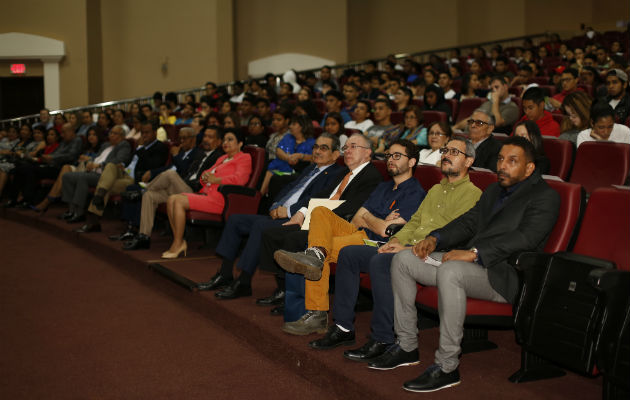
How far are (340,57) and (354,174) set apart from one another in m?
10.2

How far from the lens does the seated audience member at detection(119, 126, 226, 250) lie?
481cm

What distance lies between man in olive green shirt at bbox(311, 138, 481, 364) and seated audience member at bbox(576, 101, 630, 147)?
4.09 ft

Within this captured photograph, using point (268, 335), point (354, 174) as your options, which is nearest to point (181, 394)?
point (268, 335)

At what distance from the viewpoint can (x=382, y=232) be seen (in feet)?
9.61

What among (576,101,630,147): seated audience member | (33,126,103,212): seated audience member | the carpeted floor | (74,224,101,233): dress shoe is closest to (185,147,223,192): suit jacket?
the carpeted floor

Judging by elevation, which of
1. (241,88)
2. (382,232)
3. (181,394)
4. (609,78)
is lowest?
(181,394)

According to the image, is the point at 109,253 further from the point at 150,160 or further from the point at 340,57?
the point at 340,57

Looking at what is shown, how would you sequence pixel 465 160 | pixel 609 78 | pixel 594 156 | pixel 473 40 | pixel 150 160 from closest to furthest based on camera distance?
pixel 465 160 → pixel 594 156 → pixel 609 78 → pixel 150 160 → pixel 473 40

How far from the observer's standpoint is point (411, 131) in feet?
15.2

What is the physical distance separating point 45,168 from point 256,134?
9.04 feet

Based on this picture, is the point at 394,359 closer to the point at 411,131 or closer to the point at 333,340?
the point at 333,340

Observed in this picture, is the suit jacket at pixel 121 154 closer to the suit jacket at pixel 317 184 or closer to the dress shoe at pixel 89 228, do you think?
the dress shoe at pixel 89 228

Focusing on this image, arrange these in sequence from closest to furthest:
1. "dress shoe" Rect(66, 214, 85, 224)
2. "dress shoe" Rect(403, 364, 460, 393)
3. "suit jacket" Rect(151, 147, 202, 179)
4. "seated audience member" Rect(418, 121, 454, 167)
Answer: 1. "dress shoe" Rect(403, 364, 460, 393)
2. "seated audience member" Rect(418, 121, 454, 167)
3. "suit jacket" Rect(151, 147, 202, 179)
4. "dress shoe" Rect(66, 214, 85, 224)

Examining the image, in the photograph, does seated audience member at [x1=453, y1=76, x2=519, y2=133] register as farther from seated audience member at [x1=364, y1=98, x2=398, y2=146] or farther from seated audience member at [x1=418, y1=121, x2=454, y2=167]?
seated audience member at [x1=418, y1=121, x2=454, y2=167]
